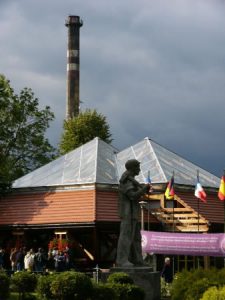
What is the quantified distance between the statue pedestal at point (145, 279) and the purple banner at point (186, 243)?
8.49 metres

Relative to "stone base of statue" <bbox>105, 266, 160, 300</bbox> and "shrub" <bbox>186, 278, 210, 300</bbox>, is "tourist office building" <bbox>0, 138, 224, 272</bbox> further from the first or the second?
"shrub" <bbox>186, 278, 210, 300</bbox>

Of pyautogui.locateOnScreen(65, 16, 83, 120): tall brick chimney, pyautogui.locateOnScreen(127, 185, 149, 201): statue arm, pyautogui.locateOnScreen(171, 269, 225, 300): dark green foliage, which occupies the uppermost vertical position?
pyautogui.locateOnScreen(65, 16, 83, 120): tall brick chimney

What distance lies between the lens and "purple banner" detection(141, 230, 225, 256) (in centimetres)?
2584

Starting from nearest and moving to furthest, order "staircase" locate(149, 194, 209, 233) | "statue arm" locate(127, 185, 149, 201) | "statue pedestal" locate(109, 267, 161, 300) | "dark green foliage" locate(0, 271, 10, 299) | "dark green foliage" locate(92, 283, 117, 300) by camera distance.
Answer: "dark green foliage" locate(92, 283, 117, 300)
"dark green foliage" locate(0, 271, 10, 299)
"statue pedestal" locate(109, 267, 161, 300)
"statue arm" locate(127, 185, 149, 201)
"staircase" locate(149, 194, 209, 233)

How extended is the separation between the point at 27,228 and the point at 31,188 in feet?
10.8

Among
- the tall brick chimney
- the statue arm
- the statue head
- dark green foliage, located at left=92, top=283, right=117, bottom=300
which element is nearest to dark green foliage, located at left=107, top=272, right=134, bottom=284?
dark green foliage, located at left=92, top=283, right=117, bottom=300

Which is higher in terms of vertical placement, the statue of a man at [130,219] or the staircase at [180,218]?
the staircase at [180,218]

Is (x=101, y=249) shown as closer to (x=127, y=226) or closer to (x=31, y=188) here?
(x=31, y=188)

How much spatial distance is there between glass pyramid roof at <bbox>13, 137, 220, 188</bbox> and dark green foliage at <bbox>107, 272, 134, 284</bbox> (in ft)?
64.1

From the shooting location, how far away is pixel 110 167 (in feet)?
128

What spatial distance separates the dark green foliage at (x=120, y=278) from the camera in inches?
637

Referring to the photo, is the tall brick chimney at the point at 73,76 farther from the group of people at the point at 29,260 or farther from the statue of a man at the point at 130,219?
the statue of a man at the point at 130,219

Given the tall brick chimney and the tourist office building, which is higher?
the tall brick chimney

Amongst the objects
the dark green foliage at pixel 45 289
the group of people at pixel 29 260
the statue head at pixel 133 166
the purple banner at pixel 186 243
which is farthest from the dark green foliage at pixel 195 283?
the group of people at pixel 29 260
